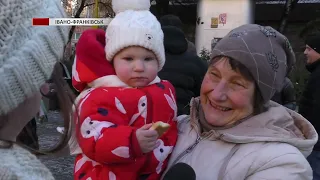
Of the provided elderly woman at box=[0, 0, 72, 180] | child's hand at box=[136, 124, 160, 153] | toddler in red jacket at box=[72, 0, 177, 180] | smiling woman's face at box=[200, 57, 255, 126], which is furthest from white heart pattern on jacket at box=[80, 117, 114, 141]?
elderly woman at box=[0, 0, 72, 180]

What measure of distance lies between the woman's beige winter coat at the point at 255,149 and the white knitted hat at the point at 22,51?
0.82 metres

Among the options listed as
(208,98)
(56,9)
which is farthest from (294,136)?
(56,9)

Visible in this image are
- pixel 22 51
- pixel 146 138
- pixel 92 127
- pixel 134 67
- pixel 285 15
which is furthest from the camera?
pixel 285 15

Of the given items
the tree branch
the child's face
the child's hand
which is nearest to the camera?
the child's hand

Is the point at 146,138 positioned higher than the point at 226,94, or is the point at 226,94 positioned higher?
the point at 226,94

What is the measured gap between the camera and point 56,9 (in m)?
1.12

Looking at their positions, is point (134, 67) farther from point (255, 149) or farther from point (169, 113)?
point (255, 149)

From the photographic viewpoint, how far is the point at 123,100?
6.14ft

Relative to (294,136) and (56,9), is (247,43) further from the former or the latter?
(56,9)

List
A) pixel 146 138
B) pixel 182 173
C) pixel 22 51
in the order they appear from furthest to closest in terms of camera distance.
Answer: pixel 146 138
pixel 182 173
pixel 22 51

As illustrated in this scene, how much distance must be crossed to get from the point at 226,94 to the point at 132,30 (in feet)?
1.74

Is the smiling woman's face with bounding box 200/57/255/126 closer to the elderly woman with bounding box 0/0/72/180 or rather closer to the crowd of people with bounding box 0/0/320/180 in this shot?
the crowd of people with bounding box 0/0/320/180

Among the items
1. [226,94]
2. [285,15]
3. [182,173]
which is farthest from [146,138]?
[285,15]

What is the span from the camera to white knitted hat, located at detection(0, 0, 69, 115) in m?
0.97
